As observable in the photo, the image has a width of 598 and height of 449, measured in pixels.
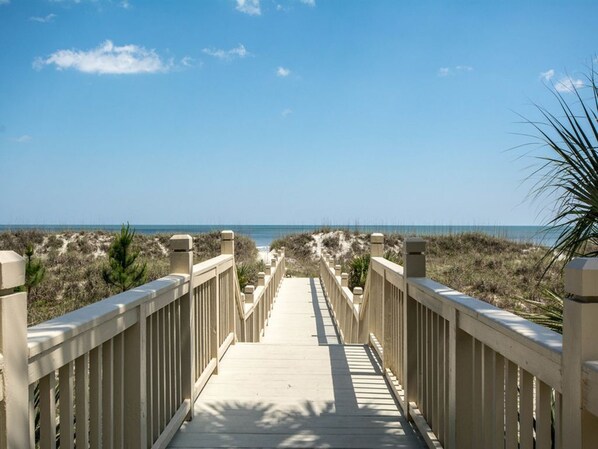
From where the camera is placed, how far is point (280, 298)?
13.5 meters

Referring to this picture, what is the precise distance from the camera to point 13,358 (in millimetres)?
1372

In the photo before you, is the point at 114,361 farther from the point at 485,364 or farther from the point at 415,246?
the point at 415,246

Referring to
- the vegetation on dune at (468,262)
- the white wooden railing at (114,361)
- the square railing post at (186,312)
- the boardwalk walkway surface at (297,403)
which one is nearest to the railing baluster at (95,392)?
the white wooden railing at (114,361)

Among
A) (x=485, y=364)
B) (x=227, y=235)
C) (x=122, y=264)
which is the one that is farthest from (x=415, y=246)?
(x=122, y=264)

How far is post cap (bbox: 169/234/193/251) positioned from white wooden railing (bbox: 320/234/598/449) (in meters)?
1.57

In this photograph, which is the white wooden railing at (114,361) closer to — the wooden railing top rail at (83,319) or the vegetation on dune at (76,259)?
the wooden railing top rail at (83,319)

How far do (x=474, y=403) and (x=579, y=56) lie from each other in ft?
12.0

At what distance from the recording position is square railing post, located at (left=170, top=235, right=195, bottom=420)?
355 cm

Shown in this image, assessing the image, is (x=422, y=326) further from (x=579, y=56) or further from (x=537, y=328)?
(x=579, y=56)

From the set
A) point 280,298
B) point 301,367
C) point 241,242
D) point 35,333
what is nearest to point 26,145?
point 241,242

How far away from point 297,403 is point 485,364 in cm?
222

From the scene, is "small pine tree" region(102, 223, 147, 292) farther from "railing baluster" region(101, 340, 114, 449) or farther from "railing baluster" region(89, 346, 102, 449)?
"railing baluster" region(89, 346, 102, 449)

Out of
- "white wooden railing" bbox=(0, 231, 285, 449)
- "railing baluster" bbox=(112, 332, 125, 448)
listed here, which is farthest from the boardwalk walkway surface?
"railing baluster" bbox=(112, 332, 125, 448)

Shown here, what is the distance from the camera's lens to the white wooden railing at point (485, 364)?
1.26 m
